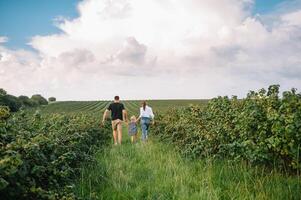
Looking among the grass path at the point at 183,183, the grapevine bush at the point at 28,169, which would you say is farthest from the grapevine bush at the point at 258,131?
the grapevine bush at the point at 28,169

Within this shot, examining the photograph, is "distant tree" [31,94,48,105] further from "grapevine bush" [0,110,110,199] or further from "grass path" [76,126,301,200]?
"grapevine bush" [0,110,110,199]

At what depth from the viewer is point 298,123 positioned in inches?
296

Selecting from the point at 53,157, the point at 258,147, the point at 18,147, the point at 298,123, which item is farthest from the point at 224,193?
the point at 18,147

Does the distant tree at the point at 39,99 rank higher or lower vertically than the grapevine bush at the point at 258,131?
higher

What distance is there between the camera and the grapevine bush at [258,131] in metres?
7.66

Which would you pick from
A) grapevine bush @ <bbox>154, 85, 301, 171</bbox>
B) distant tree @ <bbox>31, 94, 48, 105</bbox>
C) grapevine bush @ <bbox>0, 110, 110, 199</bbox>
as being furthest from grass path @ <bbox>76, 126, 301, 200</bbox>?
distant tree @ <bbox>31, 94, 48, 105</bbox>

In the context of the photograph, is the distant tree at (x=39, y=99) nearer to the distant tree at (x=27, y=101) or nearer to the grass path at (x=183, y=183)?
the distant tree at (x=27, y=101)

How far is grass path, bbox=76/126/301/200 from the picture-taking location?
6.94 m

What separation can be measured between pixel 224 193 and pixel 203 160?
125 inches

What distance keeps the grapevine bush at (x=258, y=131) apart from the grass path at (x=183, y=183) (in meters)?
0.37

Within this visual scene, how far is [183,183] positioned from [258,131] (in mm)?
1968

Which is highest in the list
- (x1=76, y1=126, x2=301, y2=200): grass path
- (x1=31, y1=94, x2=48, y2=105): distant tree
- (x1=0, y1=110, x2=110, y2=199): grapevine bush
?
(x1=31, y1=94, x2=48, y2=105): distant tree

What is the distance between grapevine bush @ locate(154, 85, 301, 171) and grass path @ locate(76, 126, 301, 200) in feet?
1.22

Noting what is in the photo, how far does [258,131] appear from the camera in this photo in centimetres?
851
